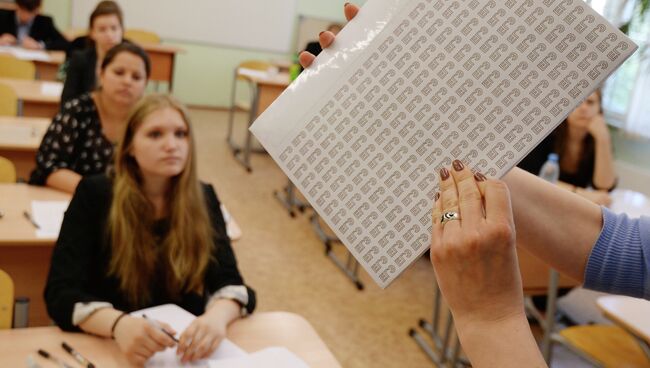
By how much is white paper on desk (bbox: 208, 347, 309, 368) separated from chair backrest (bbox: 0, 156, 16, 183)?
1479 millimetres

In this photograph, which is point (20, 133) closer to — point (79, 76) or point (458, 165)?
point (79, 76)

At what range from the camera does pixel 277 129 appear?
0.77 meters

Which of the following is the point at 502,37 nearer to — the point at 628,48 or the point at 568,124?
the point at 628,48

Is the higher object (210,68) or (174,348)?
(174,348)

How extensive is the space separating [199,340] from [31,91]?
286cm

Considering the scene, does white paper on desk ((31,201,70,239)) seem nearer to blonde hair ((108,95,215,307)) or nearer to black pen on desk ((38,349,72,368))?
blonde hair ((108,95,215,307))

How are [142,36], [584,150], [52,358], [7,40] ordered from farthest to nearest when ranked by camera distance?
[142,36]
[7,40]
[584,150]
[52,358]

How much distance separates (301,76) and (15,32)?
210 inches

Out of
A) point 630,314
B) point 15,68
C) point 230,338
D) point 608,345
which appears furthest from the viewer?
point 15,68

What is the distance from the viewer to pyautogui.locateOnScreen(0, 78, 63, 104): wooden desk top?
356 centimetres

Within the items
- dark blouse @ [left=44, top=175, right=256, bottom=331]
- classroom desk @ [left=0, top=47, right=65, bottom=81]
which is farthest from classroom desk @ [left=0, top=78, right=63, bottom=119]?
dark blouse @ [left=44, top=175, right=256, bottom=331]

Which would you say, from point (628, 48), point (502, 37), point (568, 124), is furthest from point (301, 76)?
point (568, 124)

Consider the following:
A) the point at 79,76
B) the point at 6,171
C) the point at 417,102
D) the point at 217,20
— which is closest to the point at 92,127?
the point at 6,171

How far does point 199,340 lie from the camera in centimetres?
136
